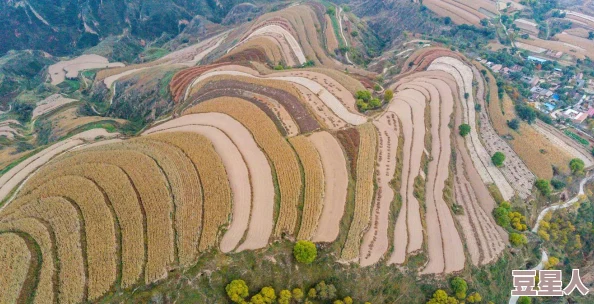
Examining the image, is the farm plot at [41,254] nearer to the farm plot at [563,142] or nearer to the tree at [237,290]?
the tree at [237,290]

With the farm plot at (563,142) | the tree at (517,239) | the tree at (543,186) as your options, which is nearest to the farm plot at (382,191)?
→ the tree at (517,239)

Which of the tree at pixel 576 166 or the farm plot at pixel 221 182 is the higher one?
the farm plot at pixel 221 182

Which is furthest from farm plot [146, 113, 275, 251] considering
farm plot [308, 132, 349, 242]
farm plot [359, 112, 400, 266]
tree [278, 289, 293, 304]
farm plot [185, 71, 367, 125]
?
farm plot [185, 71, 367, 125]

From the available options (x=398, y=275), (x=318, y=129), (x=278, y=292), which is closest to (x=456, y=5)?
(x=318, y=129)

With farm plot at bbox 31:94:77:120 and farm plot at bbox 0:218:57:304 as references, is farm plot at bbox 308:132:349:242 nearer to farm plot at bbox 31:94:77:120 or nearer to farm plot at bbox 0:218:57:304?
farm plot at bbox 0:218:57:304

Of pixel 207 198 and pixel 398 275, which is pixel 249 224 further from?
pixel 398 275

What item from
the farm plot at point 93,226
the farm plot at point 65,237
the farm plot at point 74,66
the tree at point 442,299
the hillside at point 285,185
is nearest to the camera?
the farm plot at point 65,237
